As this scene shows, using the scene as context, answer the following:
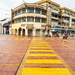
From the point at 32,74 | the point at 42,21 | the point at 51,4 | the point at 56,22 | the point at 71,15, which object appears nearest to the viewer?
the point at 32,74

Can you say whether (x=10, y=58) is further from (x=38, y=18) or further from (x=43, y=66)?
(x=38, y=18)

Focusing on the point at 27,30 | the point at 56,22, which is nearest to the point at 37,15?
the point at 27,30

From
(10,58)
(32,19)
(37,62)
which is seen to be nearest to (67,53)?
(37,62)

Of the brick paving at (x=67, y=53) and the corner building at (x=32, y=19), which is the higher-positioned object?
the corner building at (x=32, y=19)

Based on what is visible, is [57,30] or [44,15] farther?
[57,30]

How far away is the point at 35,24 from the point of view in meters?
26.8

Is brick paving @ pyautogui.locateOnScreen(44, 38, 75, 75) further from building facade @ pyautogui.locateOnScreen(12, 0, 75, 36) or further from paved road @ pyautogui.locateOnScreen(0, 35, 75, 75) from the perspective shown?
building facade @ pyautogui.locateOnScreen(12, 0, 75, 36)

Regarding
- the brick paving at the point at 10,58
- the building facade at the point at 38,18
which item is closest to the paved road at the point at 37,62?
the brick paving at the point at 10,58

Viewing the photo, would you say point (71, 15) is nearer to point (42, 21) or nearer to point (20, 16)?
point (42, 21)

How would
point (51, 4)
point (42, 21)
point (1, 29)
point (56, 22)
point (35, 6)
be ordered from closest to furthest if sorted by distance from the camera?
1. point (35, 6)
2. point (42, 21)
3. point (51, 4)
4. point (56, 22)
5. point (1, 29)

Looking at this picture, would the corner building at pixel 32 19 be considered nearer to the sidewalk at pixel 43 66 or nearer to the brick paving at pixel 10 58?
the brick paving at pixel 10 58

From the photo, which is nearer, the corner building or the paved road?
the paved road

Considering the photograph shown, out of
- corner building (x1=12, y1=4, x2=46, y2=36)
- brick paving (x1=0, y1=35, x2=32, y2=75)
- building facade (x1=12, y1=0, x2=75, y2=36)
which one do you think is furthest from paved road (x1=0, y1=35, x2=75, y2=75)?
building facade (x1=12, y1=0, x2=75, y2=36)

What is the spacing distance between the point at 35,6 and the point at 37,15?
3527 millimetres
